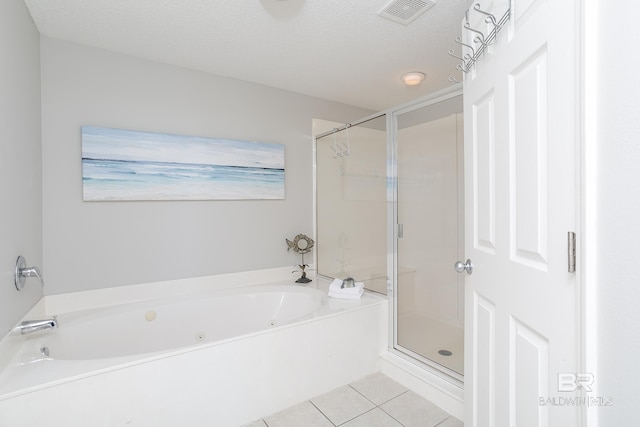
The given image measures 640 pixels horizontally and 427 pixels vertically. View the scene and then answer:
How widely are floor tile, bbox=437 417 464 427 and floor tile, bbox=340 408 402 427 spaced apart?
246 mm

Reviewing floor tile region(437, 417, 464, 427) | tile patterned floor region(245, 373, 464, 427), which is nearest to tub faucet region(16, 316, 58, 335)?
tile patterned floor region(245, 373, 464, 427)

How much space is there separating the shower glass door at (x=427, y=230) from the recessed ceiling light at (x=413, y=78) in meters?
0.49

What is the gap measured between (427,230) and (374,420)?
1.31 meters

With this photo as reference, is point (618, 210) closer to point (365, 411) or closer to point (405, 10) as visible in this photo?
point (405, 10)

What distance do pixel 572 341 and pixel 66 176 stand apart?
8.86ft

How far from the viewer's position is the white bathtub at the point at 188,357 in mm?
1338

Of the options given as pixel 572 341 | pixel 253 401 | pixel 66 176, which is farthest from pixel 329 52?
pixel 253 401

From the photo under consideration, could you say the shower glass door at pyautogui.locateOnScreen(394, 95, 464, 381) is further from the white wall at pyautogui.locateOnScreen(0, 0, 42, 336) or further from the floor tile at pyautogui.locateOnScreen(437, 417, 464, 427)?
the white wall at pyautogui.locateOnScreen(0, 0, 42, 336)

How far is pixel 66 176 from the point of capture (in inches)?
81.0

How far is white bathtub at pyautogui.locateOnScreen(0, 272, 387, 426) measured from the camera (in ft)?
4.39

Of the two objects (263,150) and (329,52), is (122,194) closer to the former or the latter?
(263,150)

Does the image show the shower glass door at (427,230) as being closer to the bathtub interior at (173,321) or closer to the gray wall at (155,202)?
the bathtub interior at (173,321)

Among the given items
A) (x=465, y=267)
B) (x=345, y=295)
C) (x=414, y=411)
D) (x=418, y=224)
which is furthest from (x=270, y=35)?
(x=414, y=411)

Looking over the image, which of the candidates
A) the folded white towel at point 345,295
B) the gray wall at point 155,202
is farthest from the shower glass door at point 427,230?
the gray wall at point 155,202
